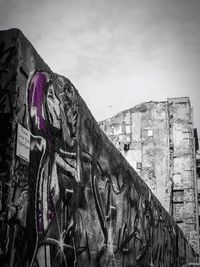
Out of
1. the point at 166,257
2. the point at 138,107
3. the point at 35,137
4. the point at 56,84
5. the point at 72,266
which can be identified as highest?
the point at 138,107

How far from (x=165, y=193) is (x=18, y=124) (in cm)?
1822

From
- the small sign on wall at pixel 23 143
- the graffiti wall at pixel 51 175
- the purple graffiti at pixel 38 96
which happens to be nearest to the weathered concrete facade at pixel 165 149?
the graffiti wall at pixel 51 175

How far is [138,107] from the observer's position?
22.4 meters

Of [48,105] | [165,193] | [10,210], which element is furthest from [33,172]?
[165,193]

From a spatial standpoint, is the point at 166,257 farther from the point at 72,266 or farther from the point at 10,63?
the point at 10,63

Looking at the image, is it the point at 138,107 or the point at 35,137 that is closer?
the point at 35,137

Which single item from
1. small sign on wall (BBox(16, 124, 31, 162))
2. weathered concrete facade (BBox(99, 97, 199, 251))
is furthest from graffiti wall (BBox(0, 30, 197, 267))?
weathered concrete facade (BBox(99, 97, 199, 251))

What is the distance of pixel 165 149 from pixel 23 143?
1918 cm

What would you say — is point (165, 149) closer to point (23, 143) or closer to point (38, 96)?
point (38, 96)

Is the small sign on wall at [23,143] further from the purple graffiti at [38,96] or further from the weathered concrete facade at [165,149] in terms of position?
the weathered concrete facade at [165,149]

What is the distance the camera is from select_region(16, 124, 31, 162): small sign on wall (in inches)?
87.3

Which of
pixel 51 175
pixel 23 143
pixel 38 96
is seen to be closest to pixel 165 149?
pixel 51 175

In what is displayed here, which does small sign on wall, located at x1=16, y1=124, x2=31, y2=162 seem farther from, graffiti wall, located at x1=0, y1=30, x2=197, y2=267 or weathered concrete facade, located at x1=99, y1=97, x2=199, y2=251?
weathered concrete facade, located at x1=99, y1=97, x2=199, y2=251

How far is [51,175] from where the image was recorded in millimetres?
2760
